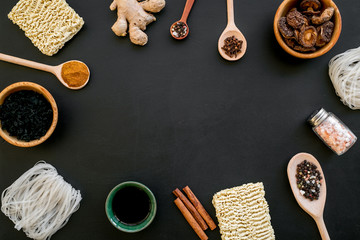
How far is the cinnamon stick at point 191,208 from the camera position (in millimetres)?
1848

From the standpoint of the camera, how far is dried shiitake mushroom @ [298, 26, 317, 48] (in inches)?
71.0

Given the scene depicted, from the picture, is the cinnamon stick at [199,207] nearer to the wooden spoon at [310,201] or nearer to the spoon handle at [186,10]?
the wooden spoon at [310,201]

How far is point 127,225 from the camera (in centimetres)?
175

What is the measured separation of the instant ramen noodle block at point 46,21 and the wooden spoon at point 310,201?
158 cm

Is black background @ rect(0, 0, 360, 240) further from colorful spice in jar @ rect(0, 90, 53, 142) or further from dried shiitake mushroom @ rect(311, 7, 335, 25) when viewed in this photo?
dried shiitake mushroom @ rect(311, 7, 335, 25)

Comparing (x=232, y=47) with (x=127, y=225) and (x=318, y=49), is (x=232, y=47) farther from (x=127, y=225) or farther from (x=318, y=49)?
(x=127, y=225)

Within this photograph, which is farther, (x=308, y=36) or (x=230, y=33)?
(x=230, y=33)

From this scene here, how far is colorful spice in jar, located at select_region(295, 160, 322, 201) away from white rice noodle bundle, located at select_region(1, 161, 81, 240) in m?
1.33

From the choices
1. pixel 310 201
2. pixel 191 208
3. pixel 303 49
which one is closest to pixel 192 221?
pixel 191 208

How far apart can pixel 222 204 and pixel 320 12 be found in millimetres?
1267

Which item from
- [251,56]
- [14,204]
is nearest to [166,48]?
[251,56]

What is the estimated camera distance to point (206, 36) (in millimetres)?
1994

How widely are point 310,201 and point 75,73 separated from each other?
1621 millimetres

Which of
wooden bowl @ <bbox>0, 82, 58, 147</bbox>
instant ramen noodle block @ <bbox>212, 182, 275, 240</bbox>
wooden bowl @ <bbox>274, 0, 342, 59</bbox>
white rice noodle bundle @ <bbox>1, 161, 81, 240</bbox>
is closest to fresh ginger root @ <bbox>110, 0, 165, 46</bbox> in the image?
wooden bowl @ <bbox>0, 82, 58, 147</bbox>
